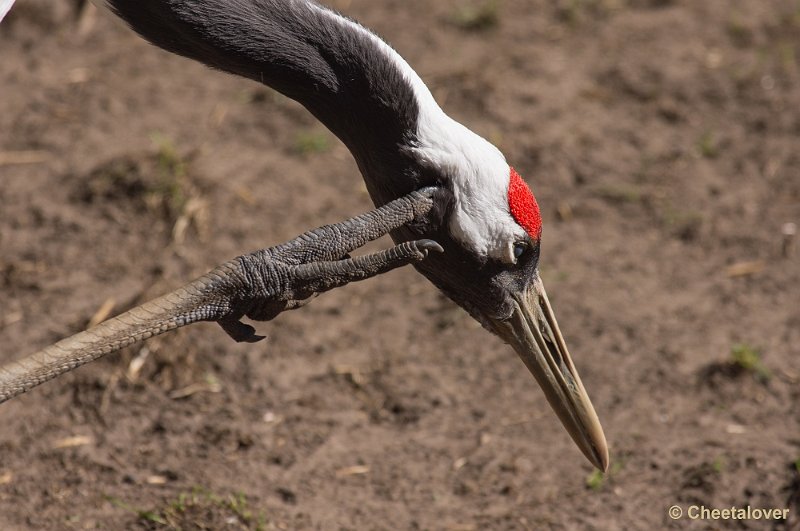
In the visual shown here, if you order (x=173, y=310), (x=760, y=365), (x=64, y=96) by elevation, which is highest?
(x=173, y=310)

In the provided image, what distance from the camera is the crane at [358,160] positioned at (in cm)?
325

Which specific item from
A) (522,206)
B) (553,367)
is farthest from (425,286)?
(522,206)

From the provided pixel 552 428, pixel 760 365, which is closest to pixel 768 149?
pixel 760 365

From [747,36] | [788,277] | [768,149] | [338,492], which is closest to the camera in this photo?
[338,492]

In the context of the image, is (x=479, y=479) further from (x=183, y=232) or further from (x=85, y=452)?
(x=183, y=232)

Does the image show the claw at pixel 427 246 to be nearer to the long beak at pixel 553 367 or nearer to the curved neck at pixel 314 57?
the curved neck at pixel 314 57

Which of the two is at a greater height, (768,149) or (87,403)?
(768,149)

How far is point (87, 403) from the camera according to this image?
439 centimetres

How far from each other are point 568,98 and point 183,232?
8.52ft

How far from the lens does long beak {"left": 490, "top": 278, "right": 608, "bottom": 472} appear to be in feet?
12.6

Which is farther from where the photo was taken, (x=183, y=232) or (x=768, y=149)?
(x=768, y=149)

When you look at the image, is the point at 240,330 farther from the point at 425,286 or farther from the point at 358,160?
the point at 425,286

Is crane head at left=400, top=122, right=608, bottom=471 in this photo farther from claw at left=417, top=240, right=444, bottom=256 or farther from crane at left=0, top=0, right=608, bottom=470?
claw at left=417, top=240, right=444, bottom=256

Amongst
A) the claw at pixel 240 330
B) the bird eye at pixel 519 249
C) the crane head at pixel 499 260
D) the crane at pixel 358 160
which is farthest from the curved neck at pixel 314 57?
the claw at pixel 240 330
